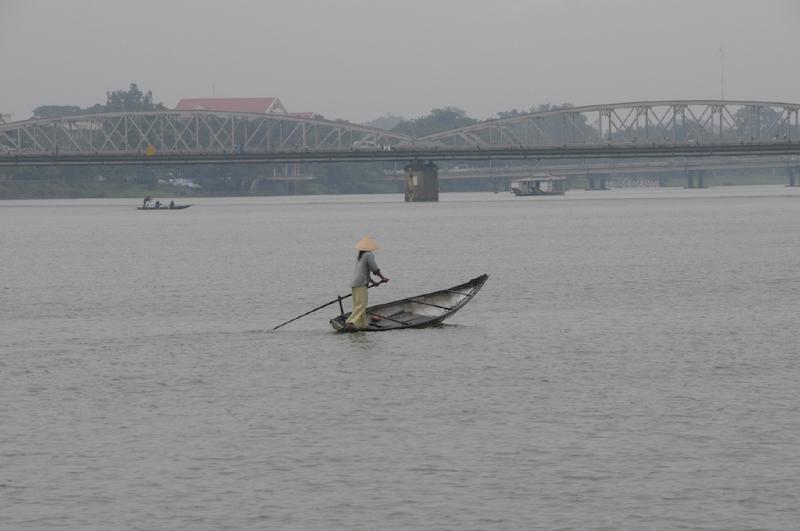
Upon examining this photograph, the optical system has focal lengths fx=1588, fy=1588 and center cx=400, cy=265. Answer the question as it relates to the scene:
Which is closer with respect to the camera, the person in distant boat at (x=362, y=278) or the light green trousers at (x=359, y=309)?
the person in distant boat at (x=362, y=278)

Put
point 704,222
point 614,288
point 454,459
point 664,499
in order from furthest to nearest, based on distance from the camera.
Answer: point 704,222 < point 614,288 < point 454,459 < point 664,499

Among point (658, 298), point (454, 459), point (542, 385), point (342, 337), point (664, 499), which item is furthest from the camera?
point (658, 298)

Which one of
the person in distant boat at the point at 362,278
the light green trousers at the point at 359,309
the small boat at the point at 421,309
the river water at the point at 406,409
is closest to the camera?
the river water at the point at 406,409

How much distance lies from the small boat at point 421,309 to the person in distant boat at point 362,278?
84cm

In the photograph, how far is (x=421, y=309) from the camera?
5109 cm

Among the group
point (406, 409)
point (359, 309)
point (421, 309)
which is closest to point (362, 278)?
point (359, 309)

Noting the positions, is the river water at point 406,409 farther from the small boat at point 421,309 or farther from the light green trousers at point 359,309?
the light green trousers at point 359,309

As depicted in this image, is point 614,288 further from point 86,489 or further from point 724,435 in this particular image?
point 86,489

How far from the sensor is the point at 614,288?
7144 cm

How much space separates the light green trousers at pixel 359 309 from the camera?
47.3 meters

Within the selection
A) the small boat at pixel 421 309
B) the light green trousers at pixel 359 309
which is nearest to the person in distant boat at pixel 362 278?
the light green trousers at pixel 359 309

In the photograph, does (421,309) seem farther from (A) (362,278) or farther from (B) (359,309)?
(A) (362,278)

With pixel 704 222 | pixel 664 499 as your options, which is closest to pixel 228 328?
pixel 664 499

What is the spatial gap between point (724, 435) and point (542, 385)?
25.8 feet
